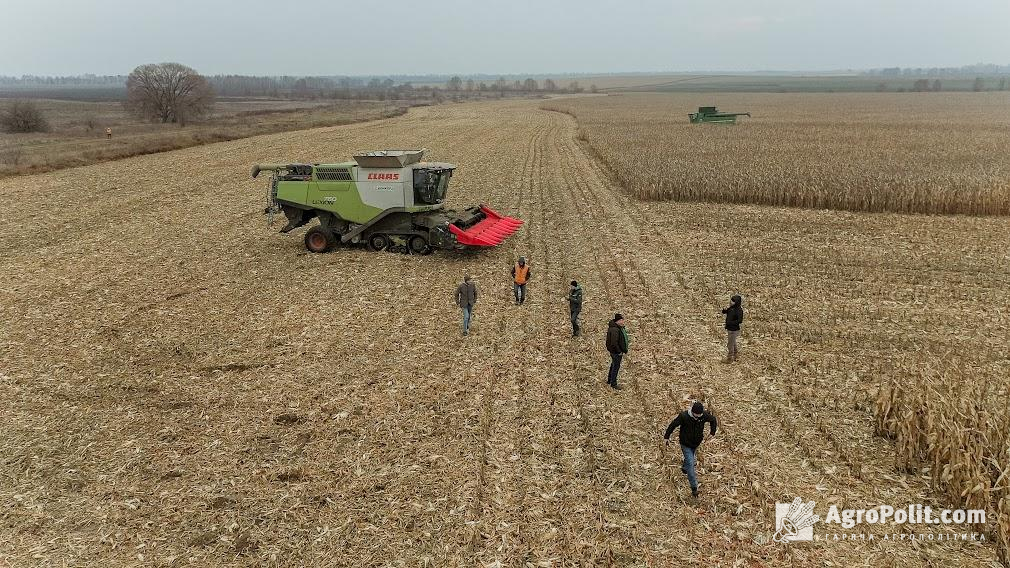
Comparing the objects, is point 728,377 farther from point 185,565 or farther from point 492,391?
point 185,565

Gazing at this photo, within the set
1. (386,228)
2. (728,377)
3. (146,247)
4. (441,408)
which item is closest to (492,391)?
(441,408)

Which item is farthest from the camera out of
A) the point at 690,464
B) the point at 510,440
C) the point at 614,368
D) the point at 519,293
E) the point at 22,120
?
the point at 22,120

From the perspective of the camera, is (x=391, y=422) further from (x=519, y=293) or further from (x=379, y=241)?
(x=379, y=241)

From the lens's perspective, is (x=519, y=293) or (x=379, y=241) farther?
(x=379, y=241)

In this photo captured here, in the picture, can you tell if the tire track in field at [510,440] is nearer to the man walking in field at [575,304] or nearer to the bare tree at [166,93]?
the man walking in field at [575,304]

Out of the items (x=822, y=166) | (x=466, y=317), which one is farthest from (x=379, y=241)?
(x=822, y=166)
